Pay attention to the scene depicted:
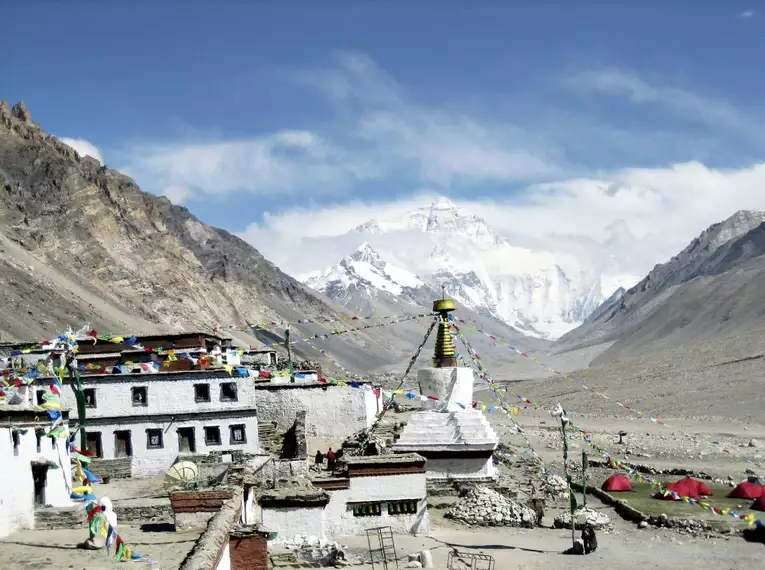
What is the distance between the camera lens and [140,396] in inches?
1206

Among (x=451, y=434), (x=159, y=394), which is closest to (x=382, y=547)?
(x=451, y=434)

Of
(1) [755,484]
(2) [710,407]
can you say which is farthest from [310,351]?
(1) [755,484]

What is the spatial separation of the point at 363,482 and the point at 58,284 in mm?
92958

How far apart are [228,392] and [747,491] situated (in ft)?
52.8

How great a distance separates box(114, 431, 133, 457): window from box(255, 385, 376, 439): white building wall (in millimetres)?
6236

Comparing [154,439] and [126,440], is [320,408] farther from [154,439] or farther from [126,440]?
[126,440]

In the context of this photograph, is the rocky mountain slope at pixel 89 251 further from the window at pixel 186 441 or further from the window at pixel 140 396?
the window at pixel 186 441

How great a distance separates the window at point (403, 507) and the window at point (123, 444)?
427 inches

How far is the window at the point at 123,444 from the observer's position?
30203 millimetres

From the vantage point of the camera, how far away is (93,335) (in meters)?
27.8

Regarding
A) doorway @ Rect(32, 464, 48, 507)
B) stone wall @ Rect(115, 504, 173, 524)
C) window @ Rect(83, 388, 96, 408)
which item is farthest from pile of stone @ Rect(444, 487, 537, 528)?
window @ Rect(83, 388, 96, 408)

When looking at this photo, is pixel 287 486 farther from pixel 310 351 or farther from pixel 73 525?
pixel 310 351

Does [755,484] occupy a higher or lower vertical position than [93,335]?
lower

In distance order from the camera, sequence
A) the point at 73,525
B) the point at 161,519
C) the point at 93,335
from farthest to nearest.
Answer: the point at 93,335 < the point at 161,519 < the point at 73,525
